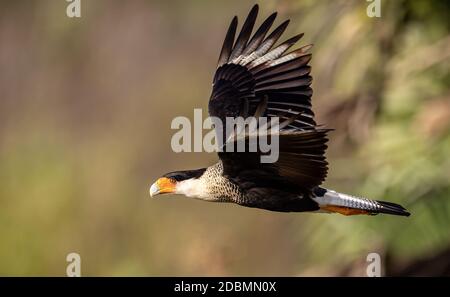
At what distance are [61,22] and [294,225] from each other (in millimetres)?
3099

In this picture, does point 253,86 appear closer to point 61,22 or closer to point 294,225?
point 294,225

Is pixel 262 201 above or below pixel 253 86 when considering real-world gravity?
below

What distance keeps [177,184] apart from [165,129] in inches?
240

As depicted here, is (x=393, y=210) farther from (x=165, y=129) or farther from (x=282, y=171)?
(x=165, y=129)

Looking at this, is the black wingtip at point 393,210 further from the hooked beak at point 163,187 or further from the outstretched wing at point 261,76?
the hooked beak at point 163,187

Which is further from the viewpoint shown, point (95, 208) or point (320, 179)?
point (95, 208)

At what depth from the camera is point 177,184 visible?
4.43 metres

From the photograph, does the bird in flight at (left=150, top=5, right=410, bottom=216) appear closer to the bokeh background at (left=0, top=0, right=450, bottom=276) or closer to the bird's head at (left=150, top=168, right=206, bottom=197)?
the bird's head at (left=150, top=168, right=206, bottom=197)

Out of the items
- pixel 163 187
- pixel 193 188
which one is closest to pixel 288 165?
pixel 193 188

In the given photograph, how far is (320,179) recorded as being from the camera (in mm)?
4137
